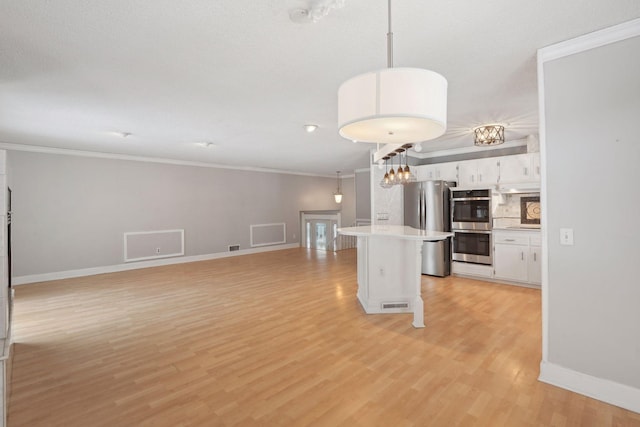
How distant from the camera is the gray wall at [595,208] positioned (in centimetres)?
197

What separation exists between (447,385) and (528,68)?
271 cm

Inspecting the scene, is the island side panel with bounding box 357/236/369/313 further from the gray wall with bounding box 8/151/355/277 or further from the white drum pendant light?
the gray wall with bounding box 8/151/355/277

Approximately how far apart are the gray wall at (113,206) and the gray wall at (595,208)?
738 centimetres

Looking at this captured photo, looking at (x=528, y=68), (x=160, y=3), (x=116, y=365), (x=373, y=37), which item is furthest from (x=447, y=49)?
(x=116, y=365)

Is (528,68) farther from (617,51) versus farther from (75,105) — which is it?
(75,105)

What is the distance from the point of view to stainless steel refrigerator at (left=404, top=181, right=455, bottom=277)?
5.55 m

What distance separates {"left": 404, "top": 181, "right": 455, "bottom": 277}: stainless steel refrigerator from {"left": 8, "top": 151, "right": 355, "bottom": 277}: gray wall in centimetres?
509

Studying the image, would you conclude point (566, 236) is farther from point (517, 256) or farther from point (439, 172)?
point (439, 172)

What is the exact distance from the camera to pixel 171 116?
3.85 meters

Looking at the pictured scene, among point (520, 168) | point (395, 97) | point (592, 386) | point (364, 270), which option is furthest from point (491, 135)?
point (395, 97)

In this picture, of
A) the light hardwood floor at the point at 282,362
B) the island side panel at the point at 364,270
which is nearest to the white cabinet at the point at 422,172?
the light hardwood floor at the point at 282,362

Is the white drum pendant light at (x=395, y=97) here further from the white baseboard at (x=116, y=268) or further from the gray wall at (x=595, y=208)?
the white baseboard at (x=116, y=268)

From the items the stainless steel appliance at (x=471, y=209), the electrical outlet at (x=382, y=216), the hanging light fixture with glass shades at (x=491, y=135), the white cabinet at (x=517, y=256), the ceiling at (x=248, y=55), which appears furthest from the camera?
the electrical outlet at (x=382, y=216)

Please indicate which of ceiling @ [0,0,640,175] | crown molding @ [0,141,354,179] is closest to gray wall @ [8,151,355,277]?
crown molding @ [0,141,354,179]
